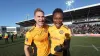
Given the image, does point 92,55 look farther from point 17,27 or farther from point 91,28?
point 17,27

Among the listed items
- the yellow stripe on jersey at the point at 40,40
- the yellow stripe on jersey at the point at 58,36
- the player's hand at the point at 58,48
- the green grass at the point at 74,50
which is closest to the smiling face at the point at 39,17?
the yellow stripe on jersey at the point at 40,40

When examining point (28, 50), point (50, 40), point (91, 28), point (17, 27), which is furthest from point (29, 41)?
point (17, 27)

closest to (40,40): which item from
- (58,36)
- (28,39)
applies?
(28,39)

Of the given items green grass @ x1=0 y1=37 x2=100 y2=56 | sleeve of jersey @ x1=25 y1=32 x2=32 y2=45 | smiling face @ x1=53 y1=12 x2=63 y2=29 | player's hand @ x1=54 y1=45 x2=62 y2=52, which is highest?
smiling face @ x1=53 y1=12 x2=63 y2=29

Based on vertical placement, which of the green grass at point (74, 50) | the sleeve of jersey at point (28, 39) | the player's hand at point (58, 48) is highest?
the sleeve of jersey at point (28, 39)

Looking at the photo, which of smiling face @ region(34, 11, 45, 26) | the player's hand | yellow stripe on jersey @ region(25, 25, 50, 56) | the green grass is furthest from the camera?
the green grass

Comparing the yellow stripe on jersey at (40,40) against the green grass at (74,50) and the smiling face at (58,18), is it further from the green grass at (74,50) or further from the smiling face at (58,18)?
the green grass at (74,50)

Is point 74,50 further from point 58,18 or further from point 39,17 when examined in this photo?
point 39,17

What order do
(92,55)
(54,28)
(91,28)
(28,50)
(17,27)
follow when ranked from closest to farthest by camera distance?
1. (28,50)
2. (54,28)
3. (92,55)
4. (91,28)
5. (17,27)

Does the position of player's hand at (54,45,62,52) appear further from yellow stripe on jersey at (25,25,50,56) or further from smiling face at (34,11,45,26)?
smiling face at (34,11,45,26)

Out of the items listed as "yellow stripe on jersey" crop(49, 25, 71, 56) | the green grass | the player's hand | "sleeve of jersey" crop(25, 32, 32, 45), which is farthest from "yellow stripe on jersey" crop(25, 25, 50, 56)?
the green grass

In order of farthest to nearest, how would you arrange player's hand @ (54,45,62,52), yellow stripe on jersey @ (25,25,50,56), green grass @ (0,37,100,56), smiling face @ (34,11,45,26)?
1. green grass @ (0,37,100,56)
2. yellow stripe on jersey @ (25,25,50,56)
3. smiling face @ (34,11,45,26)
4. player's hand @ (54,45,62,52)

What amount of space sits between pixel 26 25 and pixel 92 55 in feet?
312

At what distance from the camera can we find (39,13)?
485 cm
